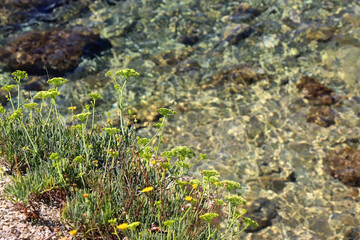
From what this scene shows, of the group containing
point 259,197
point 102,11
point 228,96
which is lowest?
point 259,197

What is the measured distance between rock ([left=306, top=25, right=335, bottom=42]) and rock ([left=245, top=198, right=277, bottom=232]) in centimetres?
579

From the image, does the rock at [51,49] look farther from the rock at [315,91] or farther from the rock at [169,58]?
the rock at [315,91]

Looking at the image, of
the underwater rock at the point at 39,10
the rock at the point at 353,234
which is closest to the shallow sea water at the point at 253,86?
the rock at the point at 353,234

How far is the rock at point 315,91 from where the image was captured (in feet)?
28.8

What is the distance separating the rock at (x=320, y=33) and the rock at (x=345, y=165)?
4137 millimetres

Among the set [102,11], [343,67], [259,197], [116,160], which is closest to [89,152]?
[116,160]

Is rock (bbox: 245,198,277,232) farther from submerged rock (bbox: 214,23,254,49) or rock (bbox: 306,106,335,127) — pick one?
submerged rock (bbox: 214,23,254,49)

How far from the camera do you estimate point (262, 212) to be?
6613 millimetres

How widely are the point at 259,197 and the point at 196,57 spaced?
485 cm

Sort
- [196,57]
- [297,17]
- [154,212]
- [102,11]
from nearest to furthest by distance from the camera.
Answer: [154,212]
[196,57]
[297,17]
[102,11]

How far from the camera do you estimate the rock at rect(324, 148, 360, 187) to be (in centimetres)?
717

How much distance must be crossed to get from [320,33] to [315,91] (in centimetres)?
255

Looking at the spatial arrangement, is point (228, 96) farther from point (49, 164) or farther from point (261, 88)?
point (49, 164)

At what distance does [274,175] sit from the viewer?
7297 millimetres
